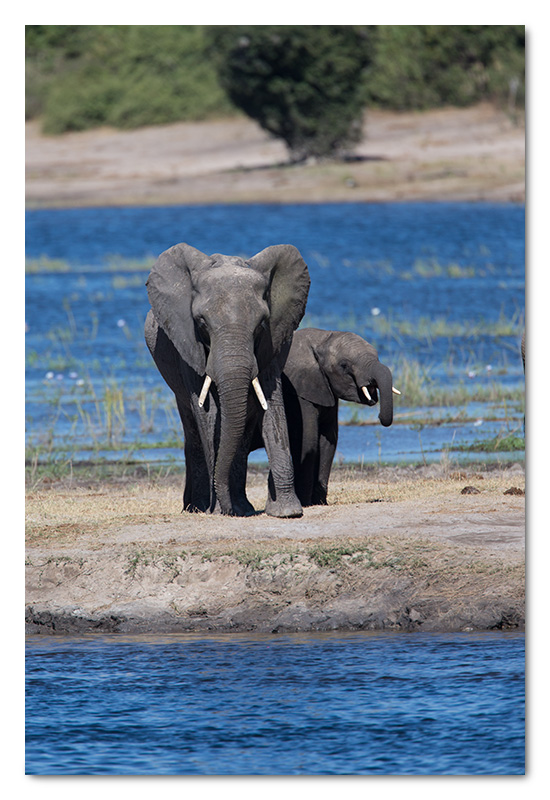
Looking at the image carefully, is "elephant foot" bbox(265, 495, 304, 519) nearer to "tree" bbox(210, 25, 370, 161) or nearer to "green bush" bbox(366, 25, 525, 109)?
"green bush" bbox(366, 25, 525, 109)

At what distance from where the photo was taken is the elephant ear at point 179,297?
972 cm

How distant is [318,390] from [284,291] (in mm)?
1118

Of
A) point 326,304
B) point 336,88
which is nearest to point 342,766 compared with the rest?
point 326,304

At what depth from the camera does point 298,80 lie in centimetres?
3297

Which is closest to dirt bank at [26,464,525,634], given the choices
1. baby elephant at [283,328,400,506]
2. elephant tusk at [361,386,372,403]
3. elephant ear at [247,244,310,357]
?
baby elephant at [283,328,400,506]

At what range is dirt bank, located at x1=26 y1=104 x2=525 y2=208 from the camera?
91.6ft

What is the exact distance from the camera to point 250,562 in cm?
871

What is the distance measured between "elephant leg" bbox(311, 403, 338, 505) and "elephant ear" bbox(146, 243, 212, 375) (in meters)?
1.61

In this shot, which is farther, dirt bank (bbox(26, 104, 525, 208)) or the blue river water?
dirt bank (bbox(26, 104, 525, 208))

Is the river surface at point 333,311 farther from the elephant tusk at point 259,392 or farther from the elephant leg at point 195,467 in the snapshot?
the elephant tusk at point 259,392

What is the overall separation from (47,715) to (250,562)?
190 cm

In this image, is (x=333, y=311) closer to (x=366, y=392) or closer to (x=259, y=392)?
(x=366, y=392)

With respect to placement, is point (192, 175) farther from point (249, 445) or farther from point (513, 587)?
point (513, 587)

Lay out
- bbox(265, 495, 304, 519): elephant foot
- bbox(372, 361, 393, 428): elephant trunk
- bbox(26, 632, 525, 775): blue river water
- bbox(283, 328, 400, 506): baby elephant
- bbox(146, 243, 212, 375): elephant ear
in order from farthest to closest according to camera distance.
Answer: bbox(283, 328, 400, 506): baby elephant
bbox(372, 361, 393, 428): elephant trunk
bbox(265, 495, 304, 519): elephant foot
bbox(146, 243, 212, 375): elephant ear
bbox(26, 632, 525, 775): blue river water
